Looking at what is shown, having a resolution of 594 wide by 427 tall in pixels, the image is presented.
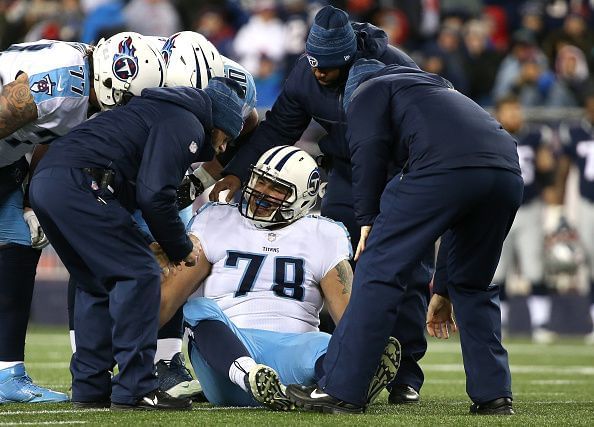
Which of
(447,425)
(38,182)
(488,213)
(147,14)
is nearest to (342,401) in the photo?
(447,425)

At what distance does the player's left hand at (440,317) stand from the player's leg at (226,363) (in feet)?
2.72

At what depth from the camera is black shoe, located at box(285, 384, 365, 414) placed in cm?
505

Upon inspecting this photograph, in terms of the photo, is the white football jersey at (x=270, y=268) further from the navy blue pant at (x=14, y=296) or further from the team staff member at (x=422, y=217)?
the navy blue pant at (x=14, y=296)

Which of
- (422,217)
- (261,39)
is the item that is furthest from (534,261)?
(422,217)

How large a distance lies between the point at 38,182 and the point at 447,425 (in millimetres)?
2016

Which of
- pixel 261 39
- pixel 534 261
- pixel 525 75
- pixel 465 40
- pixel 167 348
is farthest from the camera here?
pixel 465 40

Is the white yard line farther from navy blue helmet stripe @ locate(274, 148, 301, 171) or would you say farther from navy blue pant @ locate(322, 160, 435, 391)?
navy blue helmet stripe @ locate(274, 148, 301, 171)

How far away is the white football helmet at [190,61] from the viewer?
19.2ft

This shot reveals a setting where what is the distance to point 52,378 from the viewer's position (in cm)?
724

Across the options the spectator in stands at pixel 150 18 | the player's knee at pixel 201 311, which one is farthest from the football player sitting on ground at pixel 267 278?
the spectator in stands at pixel 150 18

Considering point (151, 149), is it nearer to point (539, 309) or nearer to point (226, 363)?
point (226, 363)

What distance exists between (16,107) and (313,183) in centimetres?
147

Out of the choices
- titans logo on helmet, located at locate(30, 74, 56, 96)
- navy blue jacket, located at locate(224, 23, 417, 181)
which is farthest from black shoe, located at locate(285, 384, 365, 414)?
titans logo on helmet, located at locate(30, 74, 56, 96)

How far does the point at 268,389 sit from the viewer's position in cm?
518
